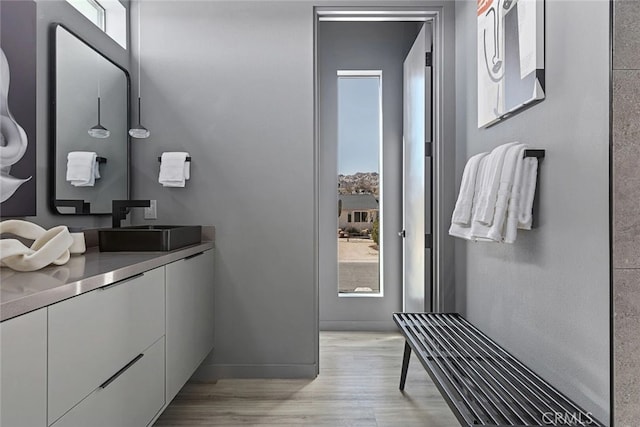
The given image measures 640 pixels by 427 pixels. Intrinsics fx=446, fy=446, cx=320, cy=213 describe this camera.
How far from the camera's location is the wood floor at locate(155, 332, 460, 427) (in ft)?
7.09

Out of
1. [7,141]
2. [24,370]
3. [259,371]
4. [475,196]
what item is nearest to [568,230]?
[475,196]

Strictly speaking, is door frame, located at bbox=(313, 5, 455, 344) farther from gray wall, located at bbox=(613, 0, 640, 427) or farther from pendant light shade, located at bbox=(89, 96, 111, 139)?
gray wall, located at bbox=(613, 0, 640, 427)

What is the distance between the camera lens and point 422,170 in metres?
2.97

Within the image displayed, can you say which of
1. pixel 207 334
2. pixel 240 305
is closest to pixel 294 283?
pixel 240 305

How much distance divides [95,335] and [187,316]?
2.91ft

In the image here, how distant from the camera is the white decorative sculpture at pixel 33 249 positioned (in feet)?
4.35

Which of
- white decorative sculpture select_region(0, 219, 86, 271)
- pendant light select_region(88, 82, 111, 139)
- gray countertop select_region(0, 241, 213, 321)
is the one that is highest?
pendant light select_region(88, 82, 111, 139)

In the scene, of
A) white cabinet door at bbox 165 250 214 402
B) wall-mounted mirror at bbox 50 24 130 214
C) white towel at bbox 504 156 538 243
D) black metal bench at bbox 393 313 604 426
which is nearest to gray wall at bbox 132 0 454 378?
white cabinet door at bbox 165 250 214 402

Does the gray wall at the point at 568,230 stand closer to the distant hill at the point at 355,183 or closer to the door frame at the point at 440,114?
the door frame at the point at 440,114

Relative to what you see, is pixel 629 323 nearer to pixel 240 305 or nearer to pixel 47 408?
pixel 47 408

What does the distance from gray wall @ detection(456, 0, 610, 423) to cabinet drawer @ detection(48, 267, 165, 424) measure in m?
1.49

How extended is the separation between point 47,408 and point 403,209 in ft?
9.79

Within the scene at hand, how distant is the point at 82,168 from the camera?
86.8 inches

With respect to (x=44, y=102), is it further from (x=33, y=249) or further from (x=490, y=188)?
(x=490, y=188)
